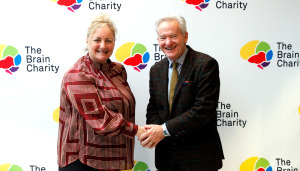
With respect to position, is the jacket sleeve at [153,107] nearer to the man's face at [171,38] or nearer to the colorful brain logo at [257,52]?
the man's face at [171,38]

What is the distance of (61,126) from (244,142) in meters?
1.68

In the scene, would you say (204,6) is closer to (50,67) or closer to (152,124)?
(152,124)

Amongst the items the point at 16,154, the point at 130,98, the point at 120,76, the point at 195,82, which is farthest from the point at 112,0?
the point at 16,154

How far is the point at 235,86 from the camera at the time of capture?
2244mm

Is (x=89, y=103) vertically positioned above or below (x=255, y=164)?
above

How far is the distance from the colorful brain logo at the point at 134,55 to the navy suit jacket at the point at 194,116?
2.01 ft

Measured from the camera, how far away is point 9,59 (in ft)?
7.11

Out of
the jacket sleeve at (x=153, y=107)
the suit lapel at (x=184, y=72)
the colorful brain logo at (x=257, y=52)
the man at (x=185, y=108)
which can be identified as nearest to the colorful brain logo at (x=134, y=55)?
the jacket sleeve at (x=153, y=107)

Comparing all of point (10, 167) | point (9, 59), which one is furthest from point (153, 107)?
point (10, 167)

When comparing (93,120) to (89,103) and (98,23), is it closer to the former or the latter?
(89,103)

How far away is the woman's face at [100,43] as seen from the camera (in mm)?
1512

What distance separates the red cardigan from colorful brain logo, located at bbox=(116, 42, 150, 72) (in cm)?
62

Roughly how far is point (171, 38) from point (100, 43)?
460 millimetres

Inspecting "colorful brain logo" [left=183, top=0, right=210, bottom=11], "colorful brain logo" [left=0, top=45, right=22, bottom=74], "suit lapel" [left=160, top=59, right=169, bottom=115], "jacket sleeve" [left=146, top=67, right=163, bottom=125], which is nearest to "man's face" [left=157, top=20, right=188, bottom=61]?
"suit lapel" [left=160, top=59, right=169, bottom=115]
